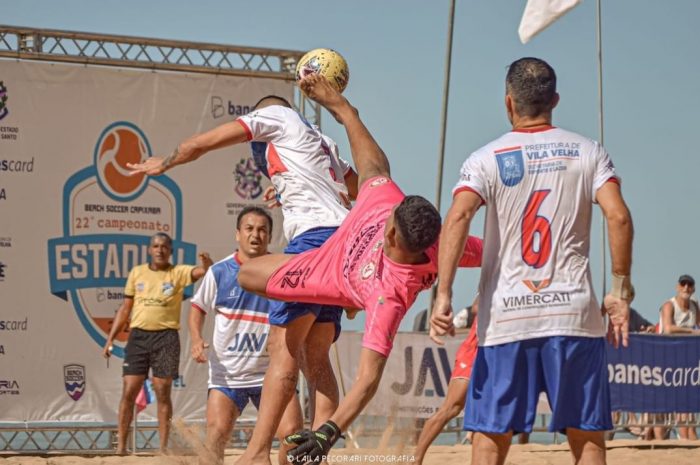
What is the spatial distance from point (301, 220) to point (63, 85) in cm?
715

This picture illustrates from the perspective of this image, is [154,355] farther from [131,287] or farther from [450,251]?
[450,251]

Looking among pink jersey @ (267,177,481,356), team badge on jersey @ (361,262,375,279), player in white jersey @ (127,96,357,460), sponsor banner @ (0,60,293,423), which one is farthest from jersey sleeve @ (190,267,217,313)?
sponsor banner @ (0,60,293,423)

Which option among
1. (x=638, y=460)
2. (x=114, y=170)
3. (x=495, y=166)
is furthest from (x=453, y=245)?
(x=114, y=170)

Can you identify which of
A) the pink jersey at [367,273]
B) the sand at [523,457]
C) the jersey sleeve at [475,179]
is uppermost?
the jersey sleeve at [475,179]

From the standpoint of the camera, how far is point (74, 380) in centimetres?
1230

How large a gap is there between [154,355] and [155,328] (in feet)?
0.86

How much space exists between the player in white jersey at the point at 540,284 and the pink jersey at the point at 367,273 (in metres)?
0.40

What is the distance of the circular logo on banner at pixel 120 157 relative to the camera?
12570 mm

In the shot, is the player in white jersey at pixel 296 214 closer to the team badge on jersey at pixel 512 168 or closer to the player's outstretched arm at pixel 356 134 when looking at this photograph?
the player's outstretched arm at pixel 356 134

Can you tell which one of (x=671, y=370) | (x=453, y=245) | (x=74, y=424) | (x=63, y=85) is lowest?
(x=74, y=424)

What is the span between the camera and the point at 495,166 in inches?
185

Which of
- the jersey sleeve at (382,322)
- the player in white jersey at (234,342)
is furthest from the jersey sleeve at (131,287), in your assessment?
the jersey sleeve at (382,322)

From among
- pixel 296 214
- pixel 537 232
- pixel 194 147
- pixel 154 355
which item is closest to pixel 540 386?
pixel 537 232

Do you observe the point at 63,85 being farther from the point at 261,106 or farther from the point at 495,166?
the point at 495,166
